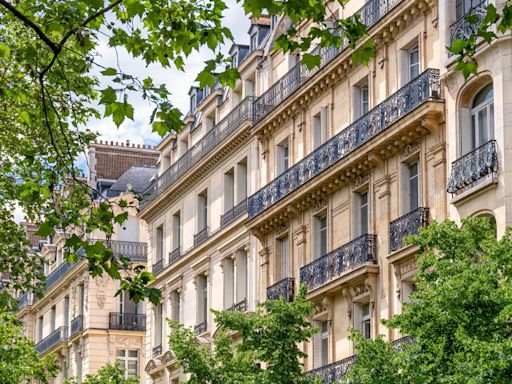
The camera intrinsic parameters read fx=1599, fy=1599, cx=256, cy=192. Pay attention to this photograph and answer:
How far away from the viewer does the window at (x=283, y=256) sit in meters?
44.5

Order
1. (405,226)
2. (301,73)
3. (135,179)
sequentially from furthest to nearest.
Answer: (135,179) < (301,73) < (405,226)

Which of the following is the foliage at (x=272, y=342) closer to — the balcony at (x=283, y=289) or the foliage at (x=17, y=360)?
the balcony at (x=283, y=289)

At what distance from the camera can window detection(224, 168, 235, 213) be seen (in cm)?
4981

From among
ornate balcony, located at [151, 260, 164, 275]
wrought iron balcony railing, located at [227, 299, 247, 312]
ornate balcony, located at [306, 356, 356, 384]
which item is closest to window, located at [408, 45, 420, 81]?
ornate balcony, located at [306, 356, 356, 384]

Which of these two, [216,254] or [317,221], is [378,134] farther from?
[216,254]

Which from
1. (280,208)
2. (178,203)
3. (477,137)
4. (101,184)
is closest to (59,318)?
(101,184)

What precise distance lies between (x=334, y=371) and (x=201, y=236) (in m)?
13.6

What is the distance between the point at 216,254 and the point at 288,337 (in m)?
15.0

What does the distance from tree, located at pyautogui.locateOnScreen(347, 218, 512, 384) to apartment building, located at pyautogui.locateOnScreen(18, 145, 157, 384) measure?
36.5 meters

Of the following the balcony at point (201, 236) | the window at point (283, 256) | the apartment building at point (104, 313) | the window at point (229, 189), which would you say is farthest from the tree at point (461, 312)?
the apartment building at point (104, 313)

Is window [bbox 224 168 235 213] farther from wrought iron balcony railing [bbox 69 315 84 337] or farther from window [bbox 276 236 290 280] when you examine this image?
wrought iron balcony railing [bbox 69 315 84 337]

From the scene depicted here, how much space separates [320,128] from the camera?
42.8m

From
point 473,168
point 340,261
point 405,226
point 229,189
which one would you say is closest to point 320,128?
point 340,261

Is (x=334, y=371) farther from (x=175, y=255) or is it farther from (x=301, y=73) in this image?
(x=175, y=255)
